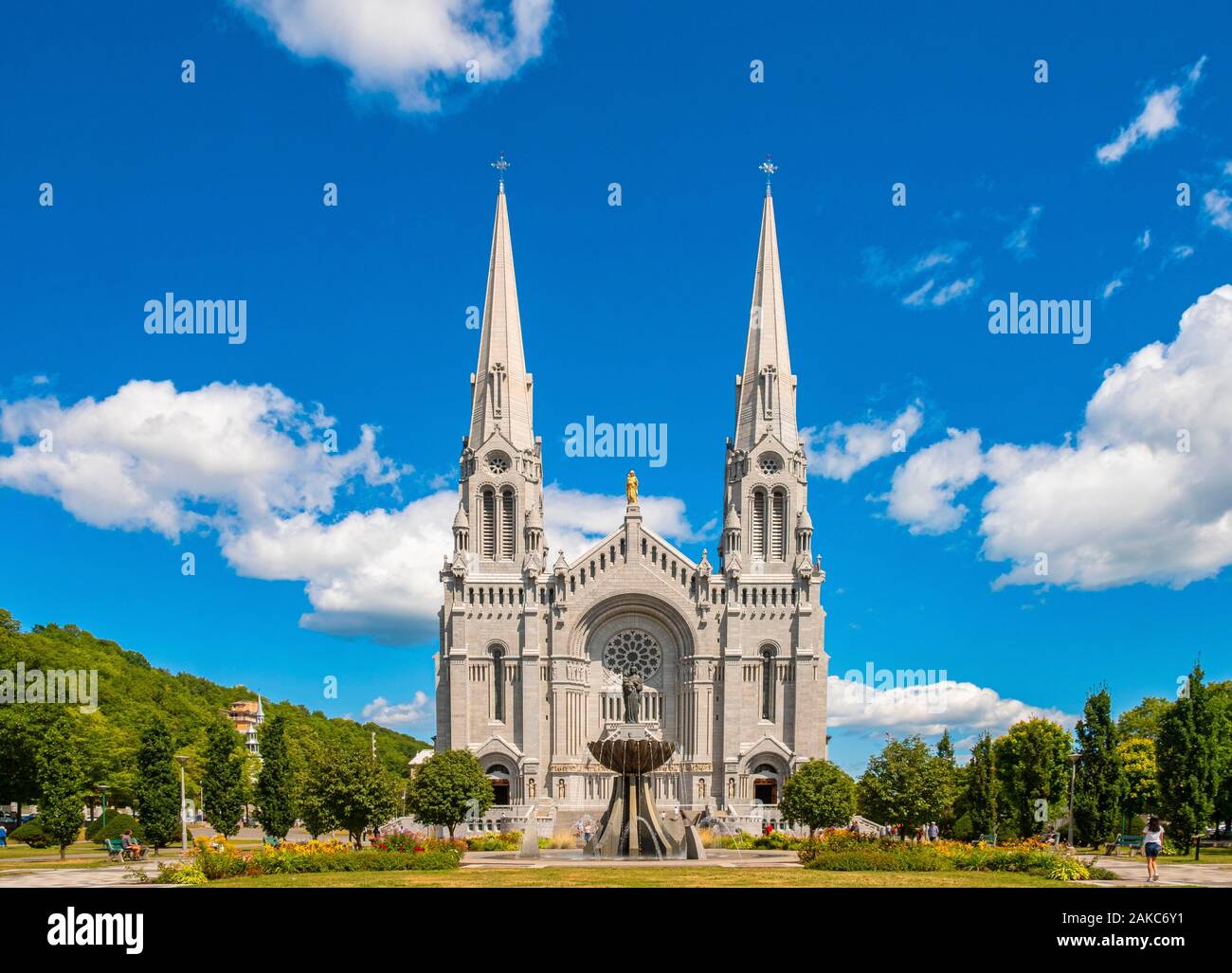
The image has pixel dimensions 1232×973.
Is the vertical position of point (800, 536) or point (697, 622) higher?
point (800, 536)

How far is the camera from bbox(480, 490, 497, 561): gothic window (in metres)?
83.4

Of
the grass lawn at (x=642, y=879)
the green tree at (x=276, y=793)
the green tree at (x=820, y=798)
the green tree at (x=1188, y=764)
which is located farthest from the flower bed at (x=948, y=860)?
the green tree at (x=276, y=793)

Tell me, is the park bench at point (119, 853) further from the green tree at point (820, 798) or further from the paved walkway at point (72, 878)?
the green tree at point (820, 798)

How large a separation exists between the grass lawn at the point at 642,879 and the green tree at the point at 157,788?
25531 millimetres

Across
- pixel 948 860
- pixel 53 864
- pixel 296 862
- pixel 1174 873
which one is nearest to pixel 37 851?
pixel 53 864

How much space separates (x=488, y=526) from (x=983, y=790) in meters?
39.1

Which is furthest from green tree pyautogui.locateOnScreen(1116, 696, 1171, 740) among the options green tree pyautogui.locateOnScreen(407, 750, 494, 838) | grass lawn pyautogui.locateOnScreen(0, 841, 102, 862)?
grass lawn pyautogui.locateOnScreen(0, 841, 102, 862)

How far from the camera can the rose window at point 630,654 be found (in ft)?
271

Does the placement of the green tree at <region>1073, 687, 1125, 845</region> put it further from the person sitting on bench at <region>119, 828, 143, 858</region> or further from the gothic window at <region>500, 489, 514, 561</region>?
the gothic window at <region>500, 489, 514, 561</region>
